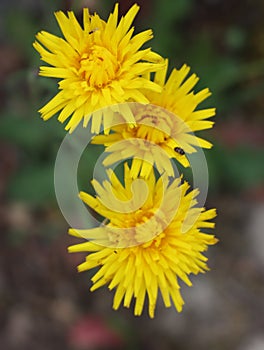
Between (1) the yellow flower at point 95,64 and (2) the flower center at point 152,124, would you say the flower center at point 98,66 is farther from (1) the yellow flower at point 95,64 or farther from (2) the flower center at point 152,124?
(2) the flower center at point 152,124

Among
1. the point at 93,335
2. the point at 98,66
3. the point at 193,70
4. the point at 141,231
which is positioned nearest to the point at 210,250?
the point at 93,335

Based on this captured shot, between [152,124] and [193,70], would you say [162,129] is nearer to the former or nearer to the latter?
[152,124]

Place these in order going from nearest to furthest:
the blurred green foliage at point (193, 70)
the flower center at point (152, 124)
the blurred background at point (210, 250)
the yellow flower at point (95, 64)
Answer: the yellow flower at point (95, 64) → the flower center at point (152, 124) → the blurred green foliage at point (193, 70) → the blurred background at point (210, 250)

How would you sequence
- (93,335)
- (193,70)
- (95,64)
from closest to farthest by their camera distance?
1. (95,64)
2. (193,70)
3. (93,335)

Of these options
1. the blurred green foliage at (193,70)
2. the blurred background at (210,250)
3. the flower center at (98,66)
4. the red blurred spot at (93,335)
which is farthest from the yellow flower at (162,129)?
the red blurred spot at (93,335)

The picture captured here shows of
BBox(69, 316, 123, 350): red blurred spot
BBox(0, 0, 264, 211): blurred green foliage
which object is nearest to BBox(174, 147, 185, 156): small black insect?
BBox(0, 0, 264, 211): blurred green foliage

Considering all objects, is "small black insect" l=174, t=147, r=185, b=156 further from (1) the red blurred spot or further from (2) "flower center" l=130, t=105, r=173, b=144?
(1) the red blurred spot

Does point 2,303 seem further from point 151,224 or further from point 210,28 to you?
point 210,28
